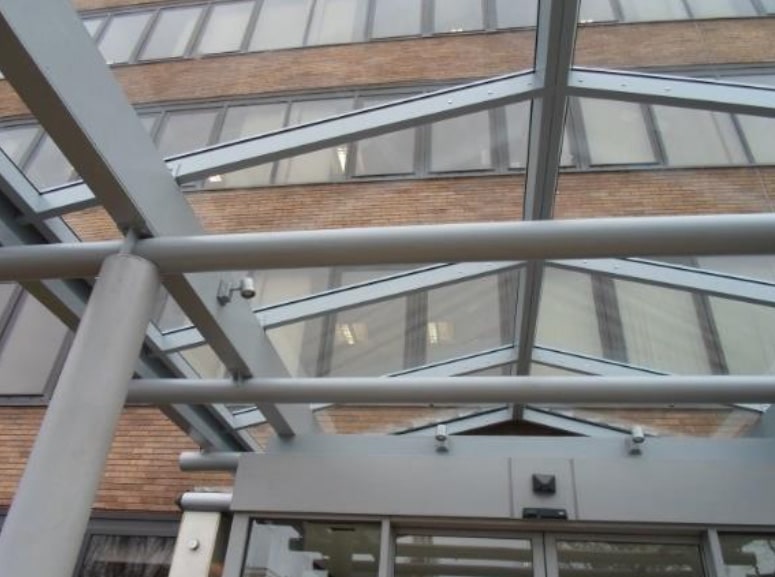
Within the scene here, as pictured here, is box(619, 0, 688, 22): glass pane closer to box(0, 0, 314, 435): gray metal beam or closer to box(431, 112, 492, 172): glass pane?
box(431, 112, 492, 172): glass pane

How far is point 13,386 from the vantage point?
7.47m

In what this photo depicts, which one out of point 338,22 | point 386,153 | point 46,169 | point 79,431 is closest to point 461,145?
point 386,153

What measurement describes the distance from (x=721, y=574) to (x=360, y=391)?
107 inches

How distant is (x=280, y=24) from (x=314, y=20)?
0.88 feet

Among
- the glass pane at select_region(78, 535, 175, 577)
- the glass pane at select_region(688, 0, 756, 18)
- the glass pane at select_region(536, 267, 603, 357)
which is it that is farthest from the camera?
the glass pane at select_region(78, 535, 175, 577)

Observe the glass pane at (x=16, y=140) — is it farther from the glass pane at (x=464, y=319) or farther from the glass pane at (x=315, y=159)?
the glass pane at (x=464, y=319)

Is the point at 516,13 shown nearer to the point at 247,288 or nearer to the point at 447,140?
the point at 447,140

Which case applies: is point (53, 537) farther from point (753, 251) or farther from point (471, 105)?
point (753, 251)

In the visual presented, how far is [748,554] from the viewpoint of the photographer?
462 centimetres

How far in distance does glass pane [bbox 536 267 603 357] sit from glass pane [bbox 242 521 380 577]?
6.61 ft

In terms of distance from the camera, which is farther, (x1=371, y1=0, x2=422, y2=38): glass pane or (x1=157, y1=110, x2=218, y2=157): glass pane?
(x1=371, y1=0, x2=422, y2=38): glass pane

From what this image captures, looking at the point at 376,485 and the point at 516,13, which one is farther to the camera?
the point at 376,485

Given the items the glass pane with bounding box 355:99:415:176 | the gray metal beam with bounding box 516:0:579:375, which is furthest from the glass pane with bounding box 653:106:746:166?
the glass pane with bounding box 355:99:415:176

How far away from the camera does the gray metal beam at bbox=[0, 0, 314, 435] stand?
2.38 meters
